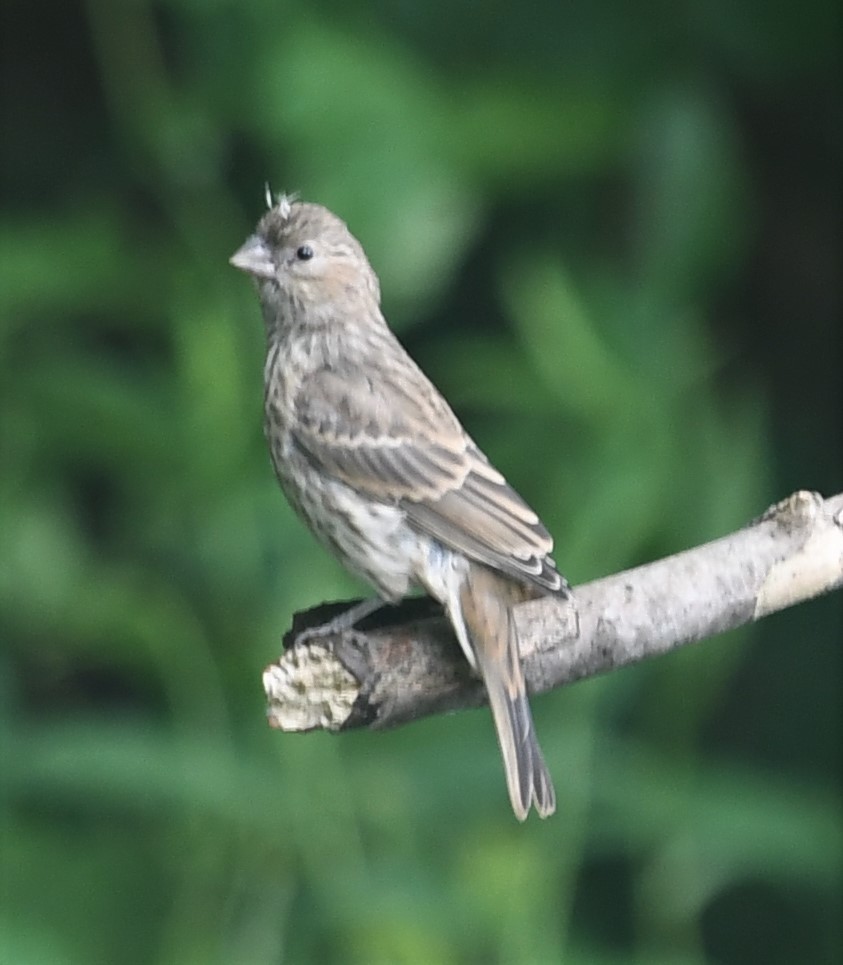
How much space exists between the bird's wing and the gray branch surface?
0.22 metres

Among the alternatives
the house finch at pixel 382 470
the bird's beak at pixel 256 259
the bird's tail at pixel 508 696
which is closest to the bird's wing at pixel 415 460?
the house finch at pixel 382 470

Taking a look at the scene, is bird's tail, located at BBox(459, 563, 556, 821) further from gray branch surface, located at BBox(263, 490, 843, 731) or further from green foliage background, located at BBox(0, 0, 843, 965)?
green foliage background, located at BBox(0, 0, 843, 965)

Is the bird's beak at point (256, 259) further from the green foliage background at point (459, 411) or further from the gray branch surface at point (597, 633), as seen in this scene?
the gray branch surface at point (597, 633)

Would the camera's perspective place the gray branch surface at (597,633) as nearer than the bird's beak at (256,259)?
Yes

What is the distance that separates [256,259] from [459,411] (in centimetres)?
90

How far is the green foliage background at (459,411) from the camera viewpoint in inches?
132

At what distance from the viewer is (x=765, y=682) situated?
4.63 metres

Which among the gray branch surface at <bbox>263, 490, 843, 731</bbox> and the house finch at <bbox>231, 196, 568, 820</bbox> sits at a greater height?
the house finch at <bbox>231, 196, 568, 820</bbox>

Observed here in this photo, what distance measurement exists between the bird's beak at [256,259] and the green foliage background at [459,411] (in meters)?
0.29

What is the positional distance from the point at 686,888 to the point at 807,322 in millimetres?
1907

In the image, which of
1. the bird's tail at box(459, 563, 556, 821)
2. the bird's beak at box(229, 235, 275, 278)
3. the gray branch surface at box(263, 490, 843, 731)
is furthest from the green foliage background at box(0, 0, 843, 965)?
the gray branch surface at box(263, 490, 843, 731)

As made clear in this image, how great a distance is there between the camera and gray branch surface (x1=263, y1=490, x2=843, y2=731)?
2.60 metres

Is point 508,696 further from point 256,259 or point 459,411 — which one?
point 459,411

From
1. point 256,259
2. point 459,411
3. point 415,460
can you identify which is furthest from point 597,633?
point 459,411
